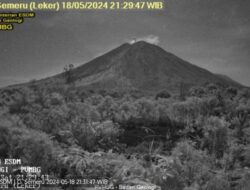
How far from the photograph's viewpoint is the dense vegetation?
5.73 meters

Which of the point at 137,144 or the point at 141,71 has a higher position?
the point at 141,71

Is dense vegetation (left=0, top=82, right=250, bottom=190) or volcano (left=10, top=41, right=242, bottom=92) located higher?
volcano (left=10, top=41, right=242, bottom=92)

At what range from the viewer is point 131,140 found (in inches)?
423

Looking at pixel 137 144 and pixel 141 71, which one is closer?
pixel 137 144

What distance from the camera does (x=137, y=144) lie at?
34.1 ft

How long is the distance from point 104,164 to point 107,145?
375 cm

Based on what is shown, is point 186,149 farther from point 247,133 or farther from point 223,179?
point 247,133

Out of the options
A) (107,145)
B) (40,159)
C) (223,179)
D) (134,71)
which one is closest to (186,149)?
(223,179)

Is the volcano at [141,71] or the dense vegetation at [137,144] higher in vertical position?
the volcano at [141,71]

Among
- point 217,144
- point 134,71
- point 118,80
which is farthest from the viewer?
point 134,71

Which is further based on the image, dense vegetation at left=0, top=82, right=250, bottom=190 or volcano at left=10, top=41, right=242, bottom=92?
volcano at left=10, top=41, right=242, bottom=92

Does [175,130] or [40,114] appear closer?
[40,114]

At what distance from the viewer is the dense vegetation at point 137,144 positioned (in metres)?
5.73

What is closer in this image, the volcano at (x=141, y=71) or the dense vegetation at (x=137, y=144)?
the dense vegetation at (x=137, y=144)
